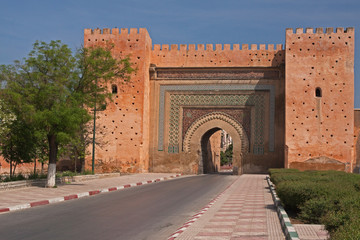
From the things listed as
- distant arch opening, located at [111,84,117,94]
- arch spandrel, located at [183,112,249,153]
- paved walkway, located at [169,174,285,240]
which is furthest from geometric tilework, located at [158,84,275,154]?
paved walkway, located at [169,174,285,240]

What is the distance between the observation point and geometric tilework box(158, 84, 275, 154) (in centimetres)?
2448

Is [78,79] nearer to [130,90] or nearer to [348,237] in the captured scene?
[130,90]

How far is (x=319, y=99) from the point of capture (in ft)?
76.4

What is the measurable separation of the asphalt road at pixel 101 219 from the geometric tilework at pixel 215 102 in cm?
1384

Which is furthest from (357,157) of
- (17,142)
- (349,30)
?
(17,142)

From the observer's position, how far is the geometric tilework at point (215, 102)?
2448 cm

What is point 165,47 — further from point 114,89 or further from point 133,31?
point 114,89

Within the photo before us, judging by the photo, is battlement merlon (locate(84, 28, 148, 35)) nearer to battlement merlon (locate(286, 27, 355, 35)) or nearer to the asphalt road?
battlement merlon (locate(286, 27, 355, 35))

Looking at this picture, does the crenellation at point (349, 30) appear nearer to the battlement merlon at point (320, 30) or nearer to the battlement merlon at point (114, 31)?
the battlement merlon at point (320, 30)

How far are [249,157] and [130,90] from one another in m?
7.21

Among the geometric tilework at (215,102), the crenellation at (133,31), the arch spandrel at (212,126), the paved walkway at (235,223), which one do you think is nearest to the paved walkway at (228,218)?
the paved walkway at (235,223)

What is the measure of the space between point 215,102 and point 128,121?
4.76 metres

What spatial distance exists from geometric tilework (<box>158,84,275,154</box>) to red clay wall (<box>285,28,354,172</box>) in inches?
56.2

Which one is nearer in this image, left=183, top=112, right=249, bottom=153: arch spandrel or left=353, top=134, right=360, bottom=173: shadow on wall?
left=353, top=134, right=360, bottom=173: shadow on wall
